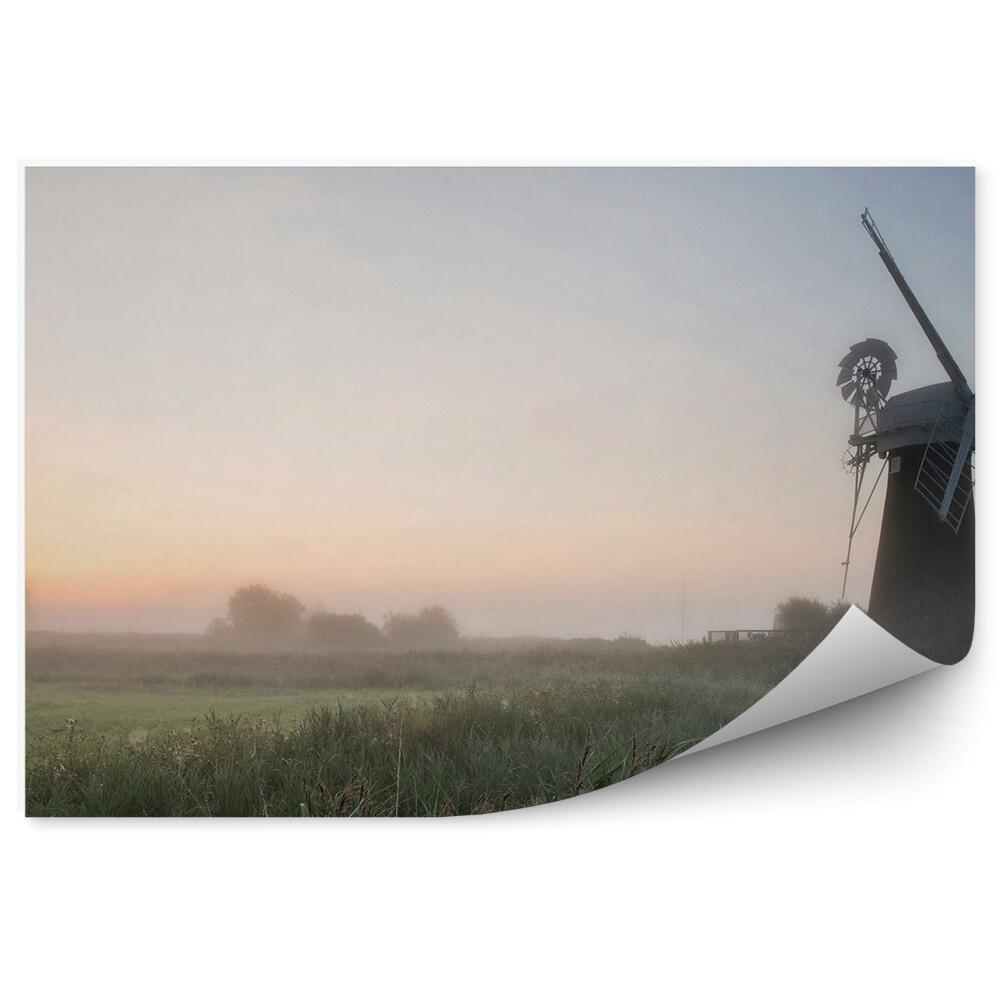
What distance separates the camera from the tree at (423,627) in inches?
133

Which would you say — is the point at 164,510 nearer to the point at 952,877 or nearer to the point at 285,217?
the point at 285,217

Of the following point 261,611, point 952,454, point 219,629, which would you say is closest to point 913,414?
point 952,454

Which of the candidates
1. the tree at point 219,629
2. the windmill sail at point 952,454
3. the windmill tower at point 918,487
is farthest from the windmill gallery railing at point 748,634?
the tree at point 219,629

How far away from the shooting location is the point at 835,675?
3398mm

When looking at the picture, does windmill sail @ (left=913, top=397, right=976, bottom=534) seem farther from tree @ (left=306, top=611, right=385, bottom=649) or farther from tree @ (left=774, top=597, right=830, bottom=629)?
tree @ (left=306, top=611, right=385, bottom=649)

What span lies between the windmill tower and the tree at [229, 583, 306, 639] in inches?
80.4

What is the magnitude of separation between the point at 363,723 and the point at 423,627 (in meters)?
0.41

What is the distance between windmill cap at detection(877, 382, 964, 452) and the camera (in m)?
3.39

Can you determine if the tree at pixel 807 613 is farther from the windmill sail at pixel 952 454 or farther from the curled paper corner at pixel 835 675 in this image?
the windmill sail at pixel 952 454

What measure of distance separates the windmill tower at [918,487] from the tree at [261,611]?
2.04 m
